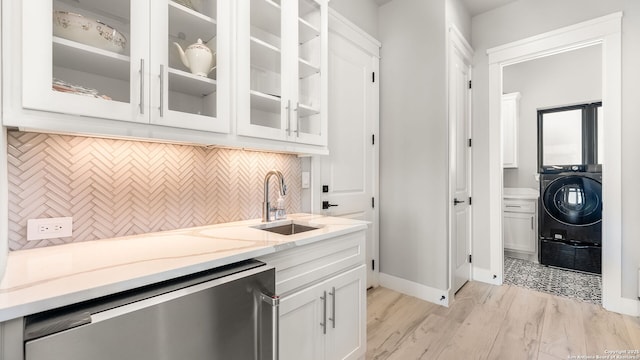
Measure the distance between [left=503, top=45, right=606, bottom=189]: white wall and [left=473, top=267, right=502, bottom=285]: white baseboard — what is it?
2.01 m

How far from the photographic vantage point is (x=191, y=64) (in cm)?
128

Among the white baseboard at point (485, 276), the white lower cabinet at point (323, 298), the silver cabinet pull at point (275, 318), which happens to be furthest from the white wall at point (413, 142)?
the silver cabinet pull at point (275, 318)

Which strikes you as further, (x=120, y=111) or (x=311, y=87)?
(x=311, y=87)

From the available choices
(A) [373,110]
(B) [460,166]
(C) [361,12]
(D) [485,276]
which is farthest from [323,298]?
(C) [361,12]

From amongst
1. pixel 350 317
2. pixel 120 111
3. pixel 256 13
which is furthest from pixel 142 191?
pixel 350 317

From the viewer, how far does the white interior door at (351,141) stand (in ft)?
7.86

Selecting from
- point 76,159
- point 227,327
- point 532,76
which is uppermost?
point 532,76

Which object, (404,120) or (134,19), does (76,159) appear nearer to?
(134,19)

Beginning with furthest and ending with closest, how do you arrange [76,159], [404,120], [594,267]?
[594,267], [404,120], [76,159]

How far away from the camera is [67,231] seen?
45.4 inches

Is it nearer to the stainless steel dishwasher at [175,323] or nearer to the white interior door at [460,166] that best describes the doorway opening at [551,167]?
the white interior door at [460,166]

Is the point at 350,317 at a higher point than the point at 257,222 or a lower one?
lower

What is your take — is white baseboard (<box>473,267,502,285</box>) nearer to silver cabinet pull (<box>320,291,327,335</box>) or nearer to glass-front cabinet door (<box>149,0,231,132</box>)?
silver cabinet pull (<box>320,291,327,335</box>)

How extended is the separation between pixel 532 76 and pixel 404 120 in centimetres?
293
